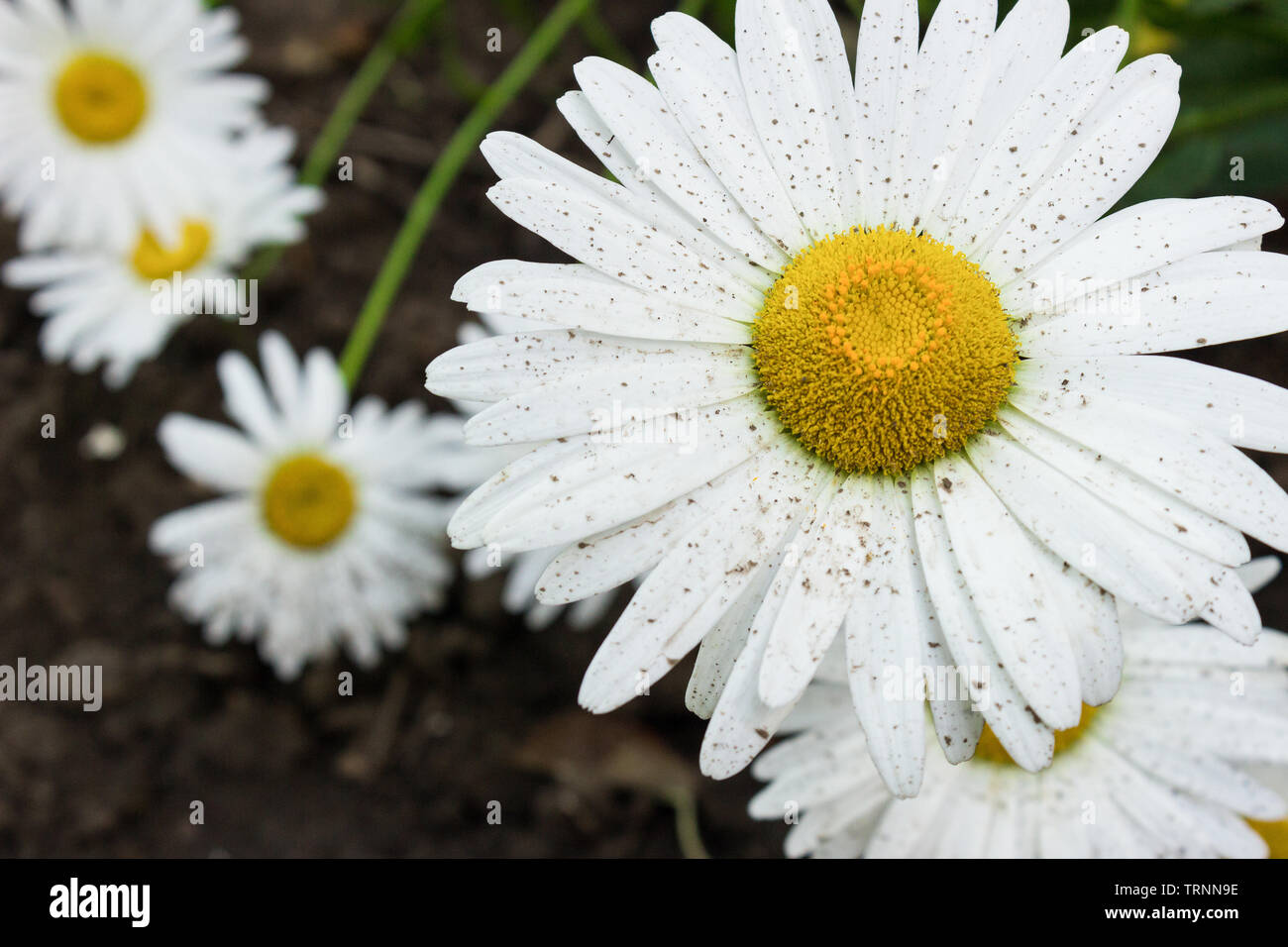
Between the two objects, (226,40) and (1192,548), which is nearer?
(1192,548)

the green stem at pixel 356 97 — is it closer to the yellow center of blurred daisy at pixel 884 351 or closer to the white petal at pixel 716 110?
the white petal at pixel 716 110

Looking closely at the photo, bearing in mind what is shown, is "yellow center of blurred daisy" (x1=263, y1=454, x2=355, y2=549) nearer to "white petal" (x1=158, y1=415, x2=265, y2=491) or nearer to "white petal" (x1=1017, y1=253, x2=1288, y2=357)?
"white petal" (x1=158, y1=415, x2=265, y2=491)

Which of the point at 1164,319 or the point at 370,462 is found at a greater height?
the point at 370,462

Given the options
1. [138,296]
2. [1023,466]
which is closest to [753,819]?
[1023,466]

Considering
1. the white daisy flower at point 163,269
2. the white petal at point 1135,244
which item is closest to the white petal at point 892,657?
the white petal at point 1135,244

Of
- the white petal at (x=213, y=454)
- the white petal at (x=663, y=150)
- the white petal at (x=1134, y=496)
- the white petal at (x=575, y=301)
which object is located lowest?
the white petal at (x=1134, y=496)

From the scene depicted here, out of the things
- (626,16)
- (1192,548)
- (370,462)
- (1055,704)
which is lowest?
(1055,704)

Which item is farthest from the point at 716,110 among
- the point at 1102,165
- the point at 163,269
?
the point at 163,269
